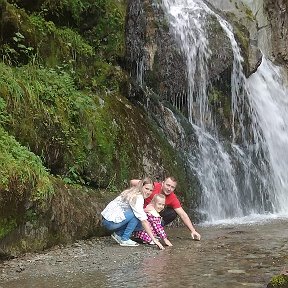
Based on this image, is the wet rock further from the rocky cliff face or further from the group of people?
the rocky cliff face

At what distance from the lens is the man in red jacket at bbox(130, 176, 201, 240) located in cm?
697

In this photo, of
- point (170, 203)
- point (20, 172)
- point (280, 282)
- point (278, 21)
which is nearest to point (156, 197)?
point (170, 203)

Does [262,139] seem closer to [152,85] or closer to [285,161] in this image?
[285,161]

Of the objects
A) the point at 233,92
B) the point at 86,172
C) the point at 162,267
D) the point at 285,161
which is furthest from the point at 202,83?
the point at 162,267

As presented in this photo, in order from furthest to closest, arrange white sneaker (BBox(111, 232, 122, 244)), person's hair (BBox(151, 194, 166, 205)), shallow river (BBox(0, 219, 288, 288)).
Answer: person's hair (BBox(151, 194, 166, 205)) → white sneaker (BBox(111, 232, 122, 244)) → shallow river (BBox(0, 219, 288, 288))

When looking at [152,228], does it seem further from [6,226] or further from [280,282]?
[280,282]

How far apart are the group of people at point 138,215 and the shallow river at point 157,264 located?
21 centimetres

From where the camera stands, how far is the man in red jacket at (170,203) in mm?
6973

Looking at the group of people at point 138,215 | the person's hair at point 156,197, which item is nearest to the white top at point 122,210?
the group of people at point 138,215

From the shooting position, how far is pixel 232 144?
516 inches

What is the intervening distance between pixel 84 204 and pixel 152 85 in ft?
18.3

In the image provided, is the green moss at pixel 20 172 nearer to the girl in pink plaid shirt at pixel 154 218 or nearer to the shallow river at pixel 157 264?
the shallow river at pixel 157 264

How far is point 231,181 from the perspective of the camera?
11.4m

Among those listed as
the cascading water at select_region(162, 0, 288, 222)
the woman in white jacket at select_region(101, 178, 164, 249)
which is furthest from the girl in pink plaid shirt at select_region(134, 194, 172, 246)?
the cascading water at select_region(162, 0, 288, 222)
